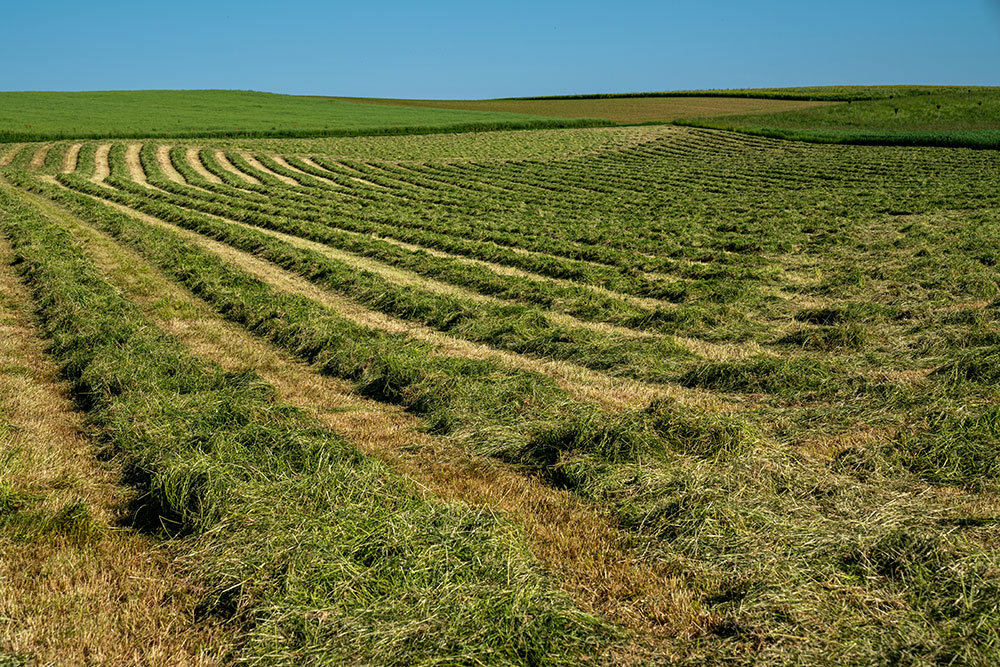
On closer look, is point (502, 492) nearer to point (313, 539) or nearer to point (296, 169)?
point (313, 539)

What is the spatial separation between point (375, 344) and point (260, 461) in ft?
12.3

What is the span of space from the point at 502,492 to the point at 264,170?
35.2m

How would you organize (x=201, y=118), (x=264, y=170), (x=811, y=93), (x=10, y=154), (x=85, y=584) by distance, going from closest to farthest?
(x=85, y=584) < (x=264, y=170) < (x=10, y=154) < (x=201, y=118) < (x=811, y=93)

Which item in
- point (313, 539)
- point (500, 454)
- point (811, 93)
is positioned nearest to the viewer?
point (313, 539)

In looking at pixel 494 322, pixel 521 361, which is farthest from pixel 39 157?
pixel 521 361

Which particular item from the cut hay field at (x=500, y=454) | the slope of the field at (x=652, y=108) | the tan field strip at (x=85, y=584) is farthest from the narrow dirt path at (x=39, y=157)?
→ the slope of the field at (x=652, y=108)

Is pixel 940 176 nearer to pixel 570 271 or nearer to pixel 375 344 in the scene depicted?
pixel 570 271

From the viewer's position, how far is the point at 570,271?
15.0m

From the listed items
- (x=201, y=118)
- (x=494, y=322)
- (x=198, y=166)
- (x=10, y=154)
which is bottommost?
(x=494, y=322)

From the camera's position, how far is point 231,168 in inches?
1481

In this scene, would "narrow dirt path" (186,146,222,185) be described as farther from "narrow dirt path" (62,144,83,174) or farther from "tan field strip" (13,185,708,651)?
"tan field strip" (13,185,708,651)

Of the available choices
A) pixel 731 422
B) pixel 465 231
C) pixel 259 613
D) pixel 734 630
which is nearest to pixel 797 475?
pixel 731 422

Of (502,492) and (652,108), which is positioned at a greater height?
(652,108)

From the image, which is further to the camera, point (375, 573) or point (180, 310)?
point (180, 310)
